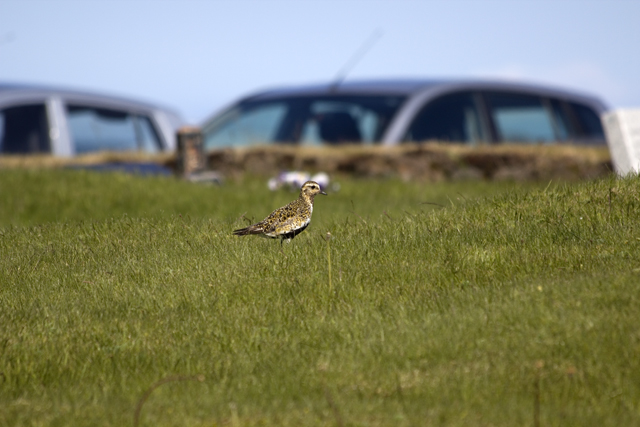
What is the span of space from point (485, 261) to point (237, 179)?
9.37 metres

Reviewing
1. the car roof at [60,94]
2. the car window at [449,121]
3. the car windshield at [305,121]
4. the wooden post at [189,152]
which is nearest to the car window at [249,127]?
the car windshield at [305,121]

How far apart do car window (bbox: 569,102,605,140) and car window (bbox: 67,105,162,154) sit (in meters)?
10.3

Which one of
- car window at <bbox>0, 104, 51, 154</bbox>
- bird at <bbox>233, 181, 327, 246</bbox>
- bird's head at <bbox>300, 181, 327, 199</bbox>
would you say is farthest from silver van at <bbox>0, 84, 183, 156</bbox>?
bird at <bbox>233, 181, 327, 246</bbox>

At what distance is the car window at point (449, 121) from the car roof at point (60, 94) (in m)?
7.20

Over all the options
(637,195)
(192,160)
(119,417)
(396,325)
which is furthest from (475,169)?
(119,417)

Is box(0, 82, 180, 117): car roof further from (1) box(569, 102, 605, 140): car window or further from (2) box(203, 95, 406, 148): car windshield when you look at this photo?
(1) box(569, 102, 605, 140): car window

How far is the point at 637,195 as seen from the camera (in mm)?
6691

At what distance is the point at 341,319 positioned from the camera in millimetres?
5188

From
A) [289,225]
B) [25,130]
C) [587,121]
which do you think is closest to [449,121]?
[587,121]

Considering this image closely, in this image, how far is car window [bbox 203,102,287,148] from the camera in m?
15.8

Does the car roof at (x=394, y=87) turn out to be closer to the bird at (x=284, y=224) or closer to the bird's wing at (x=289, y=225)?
the bird at (x=284, y=224)

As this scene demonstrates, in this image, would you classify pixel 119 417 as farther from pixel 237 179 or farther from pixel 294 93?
pixel 294 93

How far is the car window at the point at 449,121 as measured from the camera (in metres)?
15.0

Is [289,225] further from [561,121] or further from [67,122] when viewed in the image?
[561,121]
